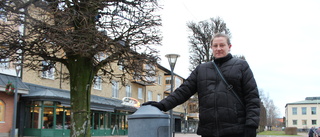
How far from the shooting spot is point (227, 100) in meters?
3.06

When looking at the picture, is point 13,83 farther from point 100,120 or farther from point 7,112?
point 100,120

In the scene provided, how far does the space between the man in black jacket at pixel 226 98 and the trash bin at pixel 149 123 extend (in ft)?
0.63

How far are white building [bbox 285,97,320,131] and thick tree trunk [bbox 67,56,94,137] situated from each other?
86399 millimetres

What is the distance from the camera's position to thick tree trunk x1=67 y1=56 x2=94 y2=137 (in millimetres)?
10390

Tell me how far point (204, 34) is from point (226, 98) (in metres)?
25.6

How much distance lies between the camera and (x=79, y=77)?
10641 mm

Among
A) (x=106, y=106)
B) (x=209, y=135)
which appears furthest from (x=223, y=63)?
(x=106, y=106)

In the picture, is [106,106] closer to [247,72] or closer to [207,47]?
[207,47]

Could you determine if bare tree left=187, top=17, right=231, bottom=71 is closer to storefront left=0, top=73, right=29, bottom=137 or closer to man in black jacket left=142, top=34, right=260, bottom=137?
storefront left=0, top=73, right=29, bottom=137

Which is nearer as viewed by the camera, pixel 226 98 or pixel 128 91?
pixel 226 98

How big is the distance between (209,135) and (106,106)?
27111mm

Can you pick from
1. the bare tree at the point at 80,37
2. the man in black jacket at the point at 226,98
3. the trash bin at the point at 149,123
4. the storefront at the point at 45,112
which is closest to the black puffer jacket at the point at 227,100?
the man in black jacket at the point at 226,98

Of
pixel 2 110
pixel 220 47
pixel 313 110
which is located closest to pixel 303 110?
pixel 313 110

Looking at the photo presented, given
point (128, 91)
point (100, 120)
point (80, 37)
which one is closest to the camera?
point (80, 37)
